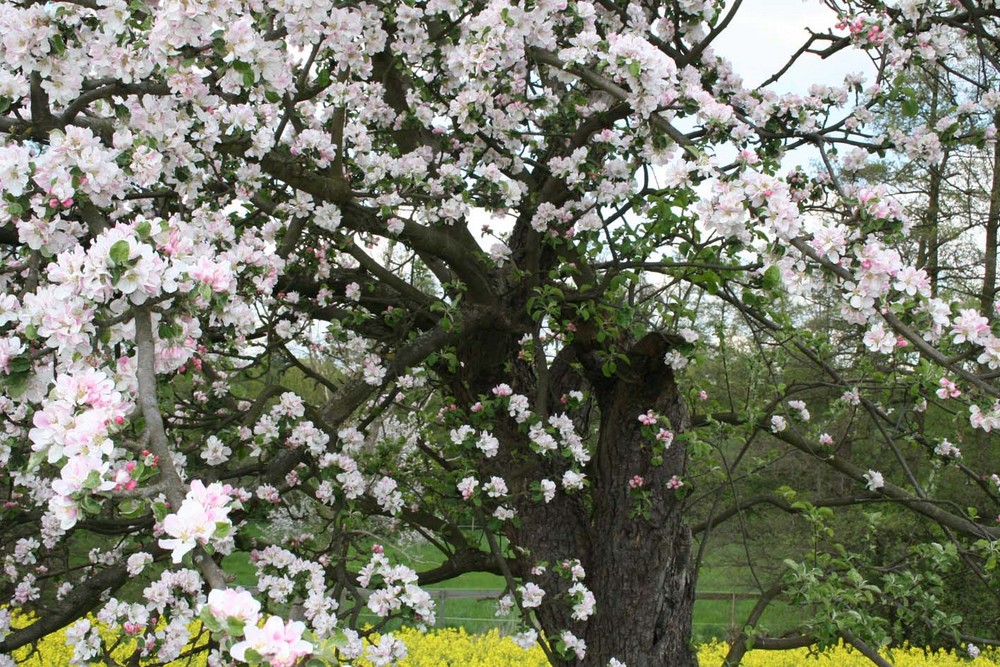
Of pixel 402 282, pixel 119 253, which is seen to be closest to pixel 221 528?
pixel 119 253

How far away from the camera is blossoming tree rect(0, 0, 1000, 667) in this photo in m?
2.05

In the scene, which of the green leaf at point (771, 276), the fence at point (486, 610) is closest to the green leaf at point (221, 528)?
the green leaf at point (771, 276)

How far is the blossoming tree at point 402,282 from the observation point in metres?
2.05

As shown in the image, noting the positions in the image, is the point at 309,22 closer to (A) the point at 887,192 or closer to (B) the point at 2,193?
(B) the point at 2,193

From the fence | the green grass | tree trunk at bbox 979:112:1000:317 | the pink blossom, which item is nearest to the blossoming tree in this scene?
the pink blossom

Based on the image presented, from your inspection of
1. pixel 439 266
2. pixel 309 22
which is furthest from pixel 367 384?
pixel 309 22

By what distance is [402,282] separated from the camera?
470 cm

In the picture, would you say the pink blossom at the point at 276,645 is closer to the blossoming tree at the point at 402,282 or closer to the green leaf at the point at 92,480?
the blossoming tree at the point at 402,282

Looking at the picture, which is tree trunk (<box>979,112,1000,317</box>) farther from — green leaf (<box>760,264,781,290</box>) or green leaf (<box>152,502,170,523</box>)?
green leaf (<box>152,502,170,523</box>)

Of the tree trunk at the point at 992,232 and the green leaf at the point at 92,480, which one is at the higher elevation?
the tree trunk at the point at 992,232

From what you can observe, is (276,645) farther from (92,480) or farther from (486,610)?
(486,610)

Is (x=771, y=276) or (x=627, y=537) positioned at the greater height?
(x=771, y=276)

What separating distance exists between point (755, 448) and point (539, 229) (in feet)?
29.2

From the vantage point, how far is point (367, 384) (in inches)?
170
